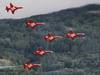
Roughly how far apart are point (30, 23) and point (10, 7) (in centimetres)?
257

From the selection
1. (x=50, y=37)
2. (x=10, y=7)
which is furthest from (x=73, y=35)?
(x=10, y=7)

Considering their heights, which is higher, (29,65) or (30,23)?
(30,23)

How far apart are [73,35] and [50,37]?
244 cm

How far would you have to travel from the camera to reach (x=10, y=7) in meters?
52.9

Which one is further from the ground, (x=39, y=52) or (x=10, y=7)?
(x=10, y=7)

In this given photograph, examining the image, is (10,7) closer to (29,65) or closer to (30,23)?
(30,23)

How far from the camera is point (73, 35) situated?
54.4 metres

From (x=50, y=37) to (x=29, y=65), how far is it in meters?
3.55

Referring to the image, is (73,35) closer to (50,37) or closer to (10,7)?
(50,37)

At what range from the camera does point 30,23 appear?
5328cm

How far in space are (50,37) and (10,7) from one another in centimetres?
508

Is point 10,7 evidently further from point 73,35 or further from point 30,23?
point 73,35

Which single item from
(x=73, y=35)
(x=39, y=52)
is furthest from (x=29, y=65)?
(x=73, y=35)

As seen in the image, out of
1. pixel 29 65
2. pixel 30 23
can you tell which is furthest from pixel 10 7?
pixel 29 65
